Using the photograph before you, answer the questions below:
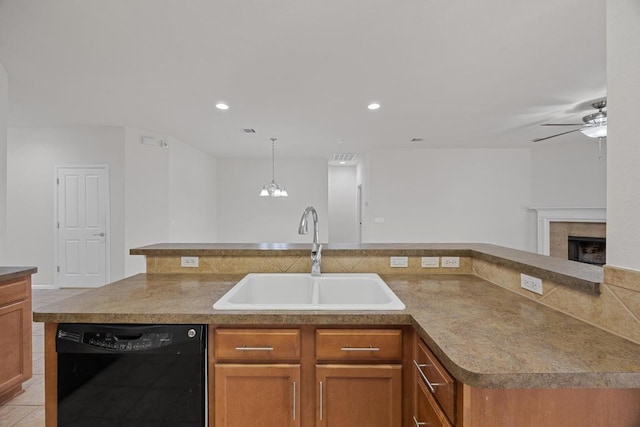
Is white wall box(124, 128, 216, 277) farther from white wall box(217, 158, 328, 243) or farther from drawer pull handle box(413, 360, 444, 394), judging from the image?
drawer pull handle box(413, 360, 444, 394)

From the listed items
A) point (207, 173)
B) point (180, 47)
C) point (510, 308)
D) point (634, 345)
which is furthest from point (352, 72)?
point (207, 173)

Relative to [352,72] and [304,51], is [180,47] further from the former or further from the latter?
[352,72]

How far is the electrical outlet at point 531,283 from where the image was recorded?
4.23 feet

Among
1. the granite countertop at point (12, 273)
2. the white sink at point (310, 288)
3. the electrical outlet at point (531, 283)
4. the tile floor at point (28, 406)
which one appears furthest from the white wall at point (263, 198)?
the electrical outlet at point (531, 283)

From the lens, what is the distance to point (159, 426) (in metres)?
1.13

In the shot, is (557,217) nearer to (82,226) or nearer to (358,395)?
(358,395)

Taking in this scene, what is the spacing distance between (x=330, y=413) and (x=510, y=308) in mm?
862

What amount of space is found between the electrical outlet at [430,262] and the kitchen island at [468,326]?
47 mm

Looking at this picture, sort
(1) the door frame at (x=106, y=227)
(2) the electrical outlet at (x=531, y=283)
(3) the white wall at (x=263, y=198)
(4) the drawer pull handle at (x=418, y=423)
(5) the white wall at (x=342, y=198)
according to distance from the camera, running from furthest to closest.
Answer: (5) the white wall at (x=342, y=198) → (3) the white wall at (x=263, y=198) → (1) the door frame at (x=106, y=227) → (2) the electrical outlet at (x=531, y=283) → (4) the drawer pull handle at (x=418, y=423)

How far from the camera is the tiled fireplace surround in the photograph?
0.90 metres

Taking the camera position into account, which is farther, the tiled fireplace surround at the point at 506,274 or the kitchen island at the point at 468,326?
the tiled fireplace surround at the point at 506,274

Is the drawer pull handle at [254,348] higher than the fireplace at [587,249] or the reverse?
higher

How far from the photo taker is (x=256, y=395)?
45.4 inches

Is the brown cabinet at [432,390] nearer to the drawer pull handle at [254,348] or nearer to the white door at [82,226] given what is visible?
the drawer pull handle at [254,348]
